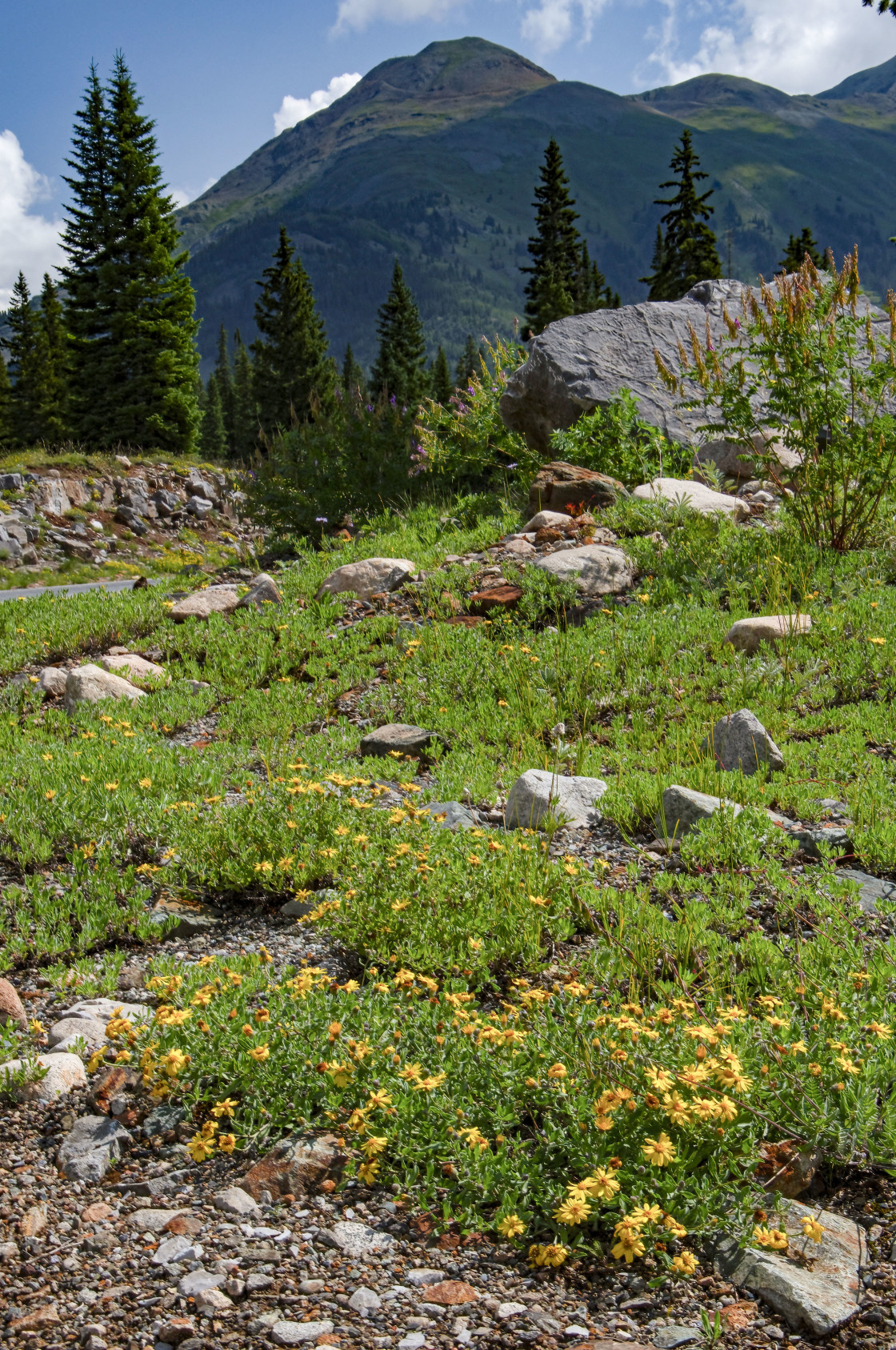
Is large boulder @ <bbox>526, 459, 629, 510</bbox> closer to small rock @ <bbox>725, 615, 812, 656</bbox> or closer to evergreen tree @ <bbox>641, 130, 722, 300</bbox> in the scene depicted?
small rock @ <bbox>725, 615, 812, 656</bbox>

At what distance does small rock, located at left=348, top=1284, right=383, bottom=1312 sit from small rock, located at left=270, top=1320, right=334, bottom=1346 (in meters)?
0.08

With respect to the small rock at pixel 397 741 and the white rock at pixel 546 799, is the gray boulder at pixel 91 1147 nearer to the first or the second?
the white rock at pixel 546 799

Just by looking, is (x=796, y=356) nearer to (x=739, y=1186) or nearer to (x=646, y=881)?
(x=646, y=881)

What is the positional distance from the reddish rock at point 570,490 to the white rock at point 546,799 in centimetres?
579

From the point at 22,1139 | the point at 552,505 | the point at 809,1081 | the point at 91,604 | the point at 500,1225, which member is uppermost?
the point at 552,505

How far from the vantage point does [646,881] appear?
409 centimetres

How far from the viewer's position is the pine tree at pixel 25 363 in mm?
52938

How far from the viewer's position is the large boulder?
10.4 meters

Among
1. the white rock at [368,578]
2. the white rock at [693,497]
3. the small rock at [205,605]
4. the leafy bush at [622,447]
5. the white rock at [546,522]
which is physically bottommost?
the small rock at [205,605]

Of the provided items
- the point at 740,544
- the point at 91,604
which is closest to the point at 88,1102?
the point at 740,544

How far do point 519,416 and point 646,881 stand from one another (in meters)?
10.0

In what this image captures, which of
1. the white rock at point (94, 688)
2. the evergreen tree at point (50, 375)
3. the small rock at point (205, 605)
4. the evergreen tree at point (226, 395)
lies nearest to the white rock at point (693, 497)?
the small rock at point (205, 605)

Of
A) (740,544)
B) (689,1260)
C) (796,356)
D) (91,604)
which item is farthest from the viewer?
(91,604)

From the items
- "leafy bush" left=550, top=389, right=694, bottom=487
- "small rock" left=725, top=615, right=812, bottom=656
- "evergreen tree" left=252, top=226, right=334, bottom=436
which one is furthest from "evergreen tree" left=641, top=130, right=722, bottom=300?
"small rock" left=725, top=615, right=812, bottom=656
